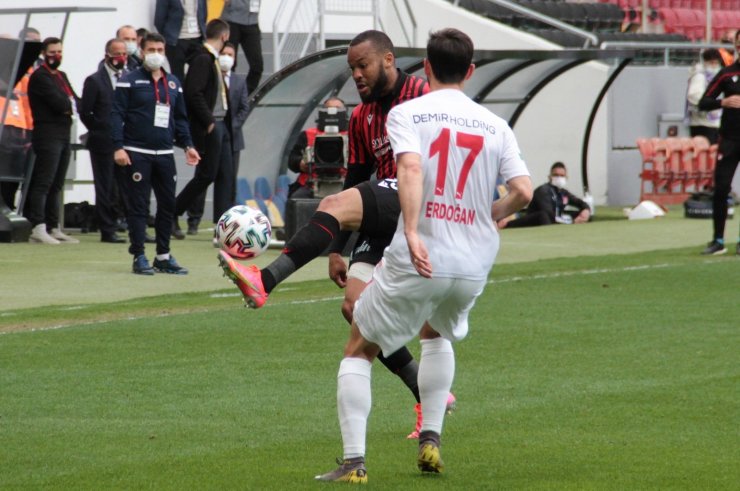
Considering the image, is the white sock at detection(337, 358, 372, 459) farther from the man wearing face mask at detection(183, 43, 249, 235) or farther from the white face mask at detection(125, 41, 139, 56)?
the white face mask at detection(125, 41, 139, 56)

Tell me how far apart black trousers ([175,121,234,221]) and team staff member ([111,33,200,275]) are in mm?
3001

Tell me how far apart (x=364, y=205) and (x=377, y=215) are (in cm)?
8

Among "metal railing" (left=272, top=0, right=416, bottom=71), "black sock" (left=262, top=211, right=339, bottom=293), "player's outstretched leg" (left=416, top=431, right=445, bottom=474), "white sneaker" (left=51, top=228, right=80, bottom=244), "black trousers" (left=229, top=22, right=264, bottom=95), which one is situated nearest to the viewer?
"player's outstretched leg" (left=416, top=431, right=445, bottom=474)

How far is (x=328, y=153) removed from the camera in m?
16.0

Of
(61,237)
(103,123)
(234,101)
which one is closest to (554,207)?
(234,101)

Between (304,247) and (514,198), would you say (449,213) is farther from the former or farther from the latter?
(304,247)

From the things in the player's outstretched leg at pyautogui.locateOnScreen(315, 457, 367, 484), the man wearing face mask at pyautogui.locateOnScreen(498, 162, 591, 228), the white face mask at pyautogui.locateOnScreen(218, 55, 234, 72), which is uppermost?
the white face mask at pyautogui.locateOnScreen(218, 55, 234, 72)

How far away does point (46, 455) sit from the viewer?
624cm

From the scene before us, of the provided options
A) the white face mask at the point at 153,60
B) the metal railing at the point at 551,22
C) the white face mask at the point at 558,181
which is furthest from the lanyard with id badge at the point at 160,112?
the metal railing at the point at 551,22

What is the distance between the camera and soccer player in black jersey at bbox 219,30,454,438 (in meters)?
6.21

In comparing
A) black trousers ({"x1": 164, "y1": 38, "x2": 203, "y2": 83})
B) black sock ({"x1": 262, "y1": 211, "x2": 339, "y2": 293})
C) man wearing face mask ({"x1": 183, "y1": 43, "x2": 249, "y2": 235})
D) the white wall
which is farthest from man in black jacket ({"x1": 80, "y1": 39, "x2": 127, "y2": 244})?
black sock ({"x1": 262, "y1": 211, "x2": 339, "y2": 293})

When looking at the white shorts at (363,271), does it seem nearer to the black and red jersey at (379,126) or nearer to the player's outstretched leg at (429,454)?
the black and red jersey at (379,126)

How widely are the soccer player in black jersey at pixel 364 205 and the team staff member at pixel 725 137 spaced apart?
29.6ft

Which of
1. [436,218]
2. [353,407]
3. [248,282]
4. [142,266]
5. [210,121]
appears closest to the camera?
[436,218]
